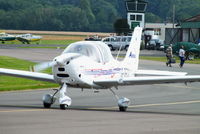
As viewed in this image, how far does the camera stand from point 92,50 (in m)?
19.2

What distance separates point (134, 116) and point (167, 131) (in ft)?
11.8

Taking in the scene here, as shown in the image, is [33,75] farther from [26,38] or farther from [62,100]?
[26,38]

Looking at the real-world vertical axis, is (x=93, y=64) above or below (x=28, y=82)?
above

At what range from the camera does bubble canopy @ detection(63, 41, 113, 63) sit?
18938 millimetres

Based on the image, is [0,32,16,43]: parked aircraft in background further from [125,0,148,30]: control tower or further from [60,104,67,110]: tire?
[60,104,67,110]: tire

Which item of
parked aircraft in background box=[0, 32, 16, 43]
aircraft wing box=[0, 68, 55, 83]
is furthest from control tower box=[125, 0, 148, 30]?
aircraft wing box=[0, 68, 55, 83]

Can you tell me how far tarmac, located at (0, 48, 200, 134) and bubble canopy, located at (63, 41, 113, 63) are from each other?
5.25ft

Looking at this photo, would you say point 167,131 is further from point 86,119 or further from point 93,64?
point 93,64

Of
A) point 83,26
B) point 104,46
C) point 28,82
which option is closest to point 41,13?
point 83,26

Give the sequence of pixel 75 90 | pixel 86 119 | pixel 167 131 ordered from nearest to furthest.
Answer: pixel 167 131 → pixel 86 119 → pixel 75 90

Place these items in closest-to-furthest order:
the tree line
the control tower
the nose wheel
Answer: the nose wheel → the control tower → the tree line

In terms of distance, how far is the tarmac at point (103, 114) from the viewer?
539 inches

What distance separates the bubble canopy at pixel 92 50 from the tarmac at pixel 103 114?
1.60m

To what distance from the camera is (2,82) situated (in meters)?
29.9
